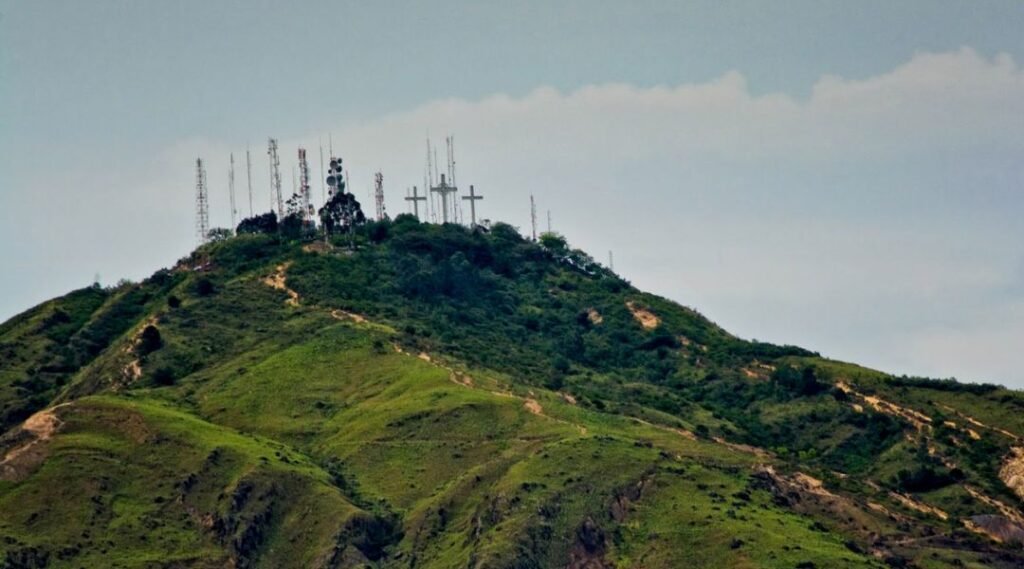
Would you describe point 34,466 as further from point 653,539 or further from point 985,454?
point 985,454

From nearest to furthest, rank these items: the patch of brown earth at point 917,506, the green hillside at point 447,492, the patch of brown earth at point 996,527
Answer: the green hillside at point 447,492 < the patch of brown earth at point 996,527 < the patch of brown earth at point 917,506

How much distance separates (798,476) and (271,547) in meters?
45.3

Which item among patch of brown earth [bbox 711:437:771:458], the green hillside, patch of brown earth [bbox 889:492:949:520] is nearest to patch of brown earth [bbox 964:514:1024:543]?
the green hillside

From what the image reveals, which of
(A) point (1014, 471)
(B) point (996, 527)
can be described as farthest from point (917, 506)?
(A) point (1014, 471)

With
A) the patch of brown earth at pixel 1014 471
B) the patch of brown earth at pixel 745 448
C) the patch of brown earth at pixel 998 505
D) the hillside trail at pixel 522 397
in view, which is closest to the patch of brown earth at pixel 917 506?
the patch of brown earth at pixel 998 505

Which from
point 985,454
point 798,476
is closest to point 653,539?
point 798,476

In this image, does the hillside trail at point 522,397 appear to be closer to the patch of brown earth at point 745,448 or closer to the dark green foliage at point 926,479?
the patch of brown earth at point 745,448

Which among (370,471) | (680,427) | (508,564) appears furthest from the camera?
(680,427)

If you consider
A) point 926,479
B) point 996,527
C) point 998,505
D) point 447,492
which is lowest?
point 996,527

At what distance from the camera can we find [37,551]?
531ft

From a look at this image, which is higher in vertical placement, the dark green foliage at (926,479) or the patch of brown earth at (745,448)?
the patch of brown earth at (745,448)

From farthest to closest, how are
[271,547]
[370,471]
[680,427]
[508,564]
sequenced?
[680,427]
[370,471]
[271,547]
[508,564]

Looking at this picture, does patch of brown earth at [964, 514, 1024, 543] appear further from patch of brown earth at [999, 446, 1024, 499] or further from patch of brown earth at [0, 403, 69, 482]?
patch of brown earth at [0, 403, 69, 482]

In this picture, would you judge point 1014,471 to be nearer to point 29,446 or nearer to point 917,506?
point 917,506
